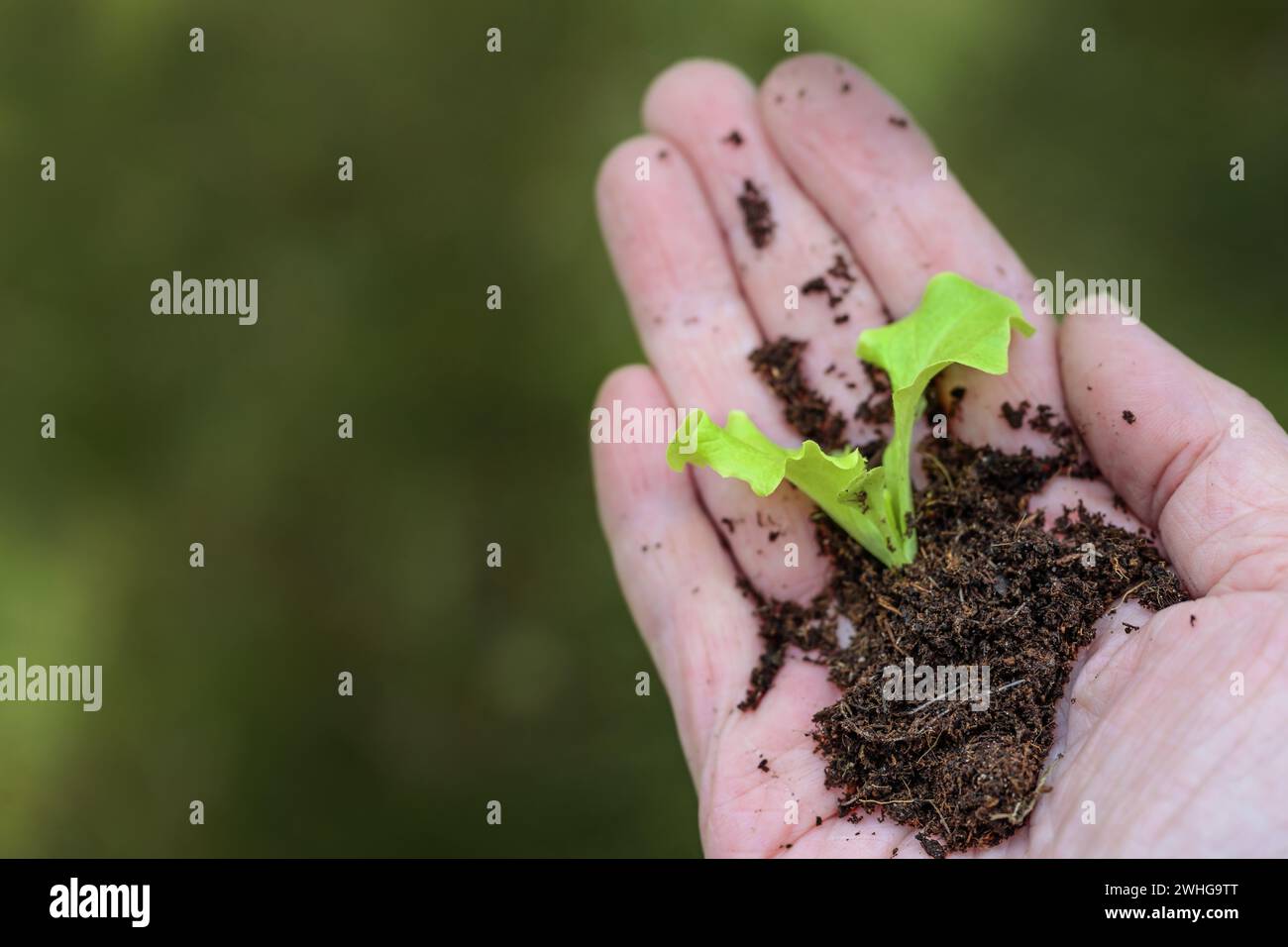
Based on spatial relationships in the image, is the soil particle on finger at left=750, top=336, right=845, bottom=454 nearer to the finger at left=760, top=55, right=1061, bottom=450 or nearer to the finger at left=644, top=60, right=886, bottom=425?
the finger at left=644, top=60, right=886, bottom=425

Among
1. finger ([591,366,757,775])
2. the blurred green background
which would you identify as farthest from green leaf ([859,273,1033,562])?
the blurred green background

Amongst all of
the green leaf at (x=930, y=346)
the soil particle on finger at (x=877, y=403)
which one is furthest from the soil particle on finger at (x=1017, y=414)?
the soil particle on finger at (x=877, y=403)

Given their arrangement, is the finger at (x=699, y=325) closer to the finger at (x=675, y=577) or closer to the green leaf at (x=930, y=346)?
the finger at (x=675, y=577)

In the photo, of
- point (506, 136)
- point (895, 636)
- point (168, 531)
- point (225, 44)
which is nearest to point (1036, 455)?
point (895, 636)

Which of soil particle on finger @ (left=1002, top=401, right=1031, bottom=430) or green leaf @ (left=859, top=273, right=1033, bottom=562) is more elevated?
green leaf @ (left=859, top=273, right=1033, bottom=562)

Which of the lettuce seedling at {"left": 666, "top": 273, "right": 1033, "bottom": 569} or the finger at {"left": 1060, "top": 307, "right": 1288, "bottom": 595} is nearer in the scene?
the finger at {"left": 1060, "top": 307, "right": 1288, "bottom": 595}

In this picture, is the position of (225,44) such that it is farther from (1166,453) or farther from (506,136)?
(1166,453)
